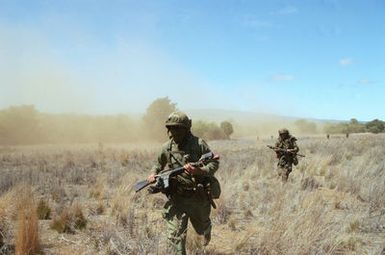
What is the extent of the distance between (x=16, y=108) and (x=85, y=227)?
44975 mm

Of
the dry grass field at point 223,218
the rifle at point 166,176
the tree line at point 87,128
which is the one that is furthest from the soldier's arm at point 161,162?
the tree line at point 87,128

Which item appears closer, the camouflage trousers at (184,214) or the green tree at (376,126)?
the camouflage trousers at (184,214)

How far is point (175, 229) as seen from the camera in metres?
5.05

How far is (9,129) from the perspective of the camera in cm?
4575

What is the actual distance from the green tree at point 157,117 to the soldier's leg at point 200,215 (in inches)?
1810

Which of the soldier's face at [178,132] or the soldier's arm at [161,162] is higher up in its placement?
the soldier's face at [178,132]

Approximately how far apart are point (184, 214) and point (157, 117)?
48.9 metres

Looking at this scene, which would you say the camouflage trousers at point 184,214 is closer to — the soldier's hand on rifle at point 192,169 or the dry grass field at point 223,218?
the dry grass field at point 223,218

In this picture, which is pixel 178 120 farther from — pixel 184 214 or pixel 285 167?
pixel 285 167

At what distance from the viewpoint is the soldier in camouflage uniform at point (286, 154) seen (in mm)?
11562

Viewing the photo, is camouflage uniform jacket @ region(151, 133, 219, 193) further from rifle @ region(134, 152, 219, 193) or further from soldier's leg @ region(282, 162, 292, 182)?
soldier's leg @ region(282, 162, 292, 182)

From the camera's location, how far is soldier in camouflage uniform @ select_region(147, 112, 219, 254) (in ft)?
16.1

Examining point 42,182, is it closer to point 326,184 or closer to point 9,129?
point 326,184

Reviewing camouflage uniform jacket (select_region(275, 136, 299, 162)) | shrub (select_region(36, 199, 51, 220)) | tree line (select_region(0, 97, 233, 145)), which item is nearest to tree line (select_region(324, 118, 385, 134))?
tree line (select_region(0, 97, 233, 145))
